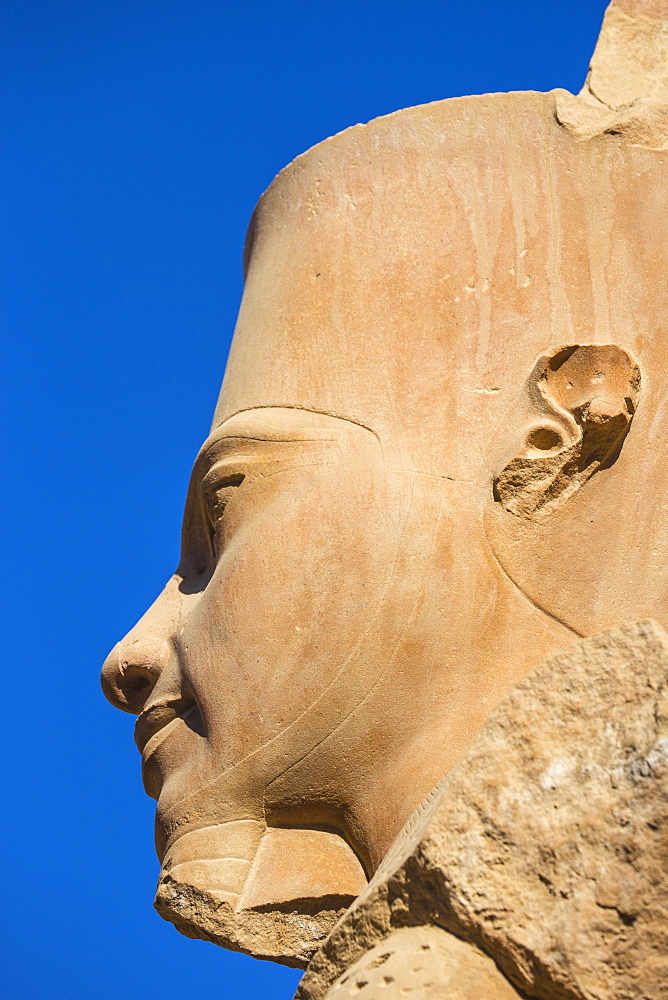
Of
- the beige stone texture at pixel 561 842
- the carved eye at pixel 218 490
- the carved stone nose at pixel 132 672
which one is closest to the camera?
the beige stone texture at pixel 561 842

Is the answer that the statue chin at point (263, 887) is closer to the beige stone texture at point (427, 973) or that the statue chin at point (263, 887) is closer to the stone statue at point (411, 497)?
the stone statue at point (411, 497)

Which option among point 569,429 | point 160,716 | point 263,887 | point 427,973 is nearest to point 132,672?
point 160,716

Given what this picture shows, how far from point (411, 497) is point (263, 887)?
1.10 m

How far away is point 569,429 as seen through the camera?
10.4 feet

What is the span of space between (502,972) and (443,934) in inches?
4.9

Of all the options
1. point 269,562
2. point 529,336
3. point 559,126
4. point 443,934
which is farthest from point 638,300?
point 443,934

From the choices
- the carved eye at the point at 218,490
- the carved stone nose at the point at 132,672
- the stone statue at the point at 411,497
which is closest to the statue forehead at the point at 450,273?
the stone statue at the point at 411,497

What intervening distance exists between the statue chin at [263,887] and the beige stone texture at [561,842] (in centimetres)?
88

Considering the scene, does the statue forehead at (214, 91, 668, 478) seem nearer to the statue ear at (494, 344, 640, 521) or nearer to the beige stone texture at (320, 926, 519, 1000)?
the statue ear at (494, 344, 640, 521)

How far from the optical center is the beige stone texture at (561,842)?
2068 millimetres

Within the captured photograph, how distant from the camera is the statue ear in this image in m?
3.14

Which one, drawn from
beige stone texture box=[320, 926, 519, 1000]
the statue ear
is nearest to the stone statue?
the statue ear

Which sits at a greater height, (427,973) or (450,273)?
(450,273)

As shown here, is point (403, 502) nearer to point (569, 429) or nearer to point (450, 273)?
point (569, 429)
